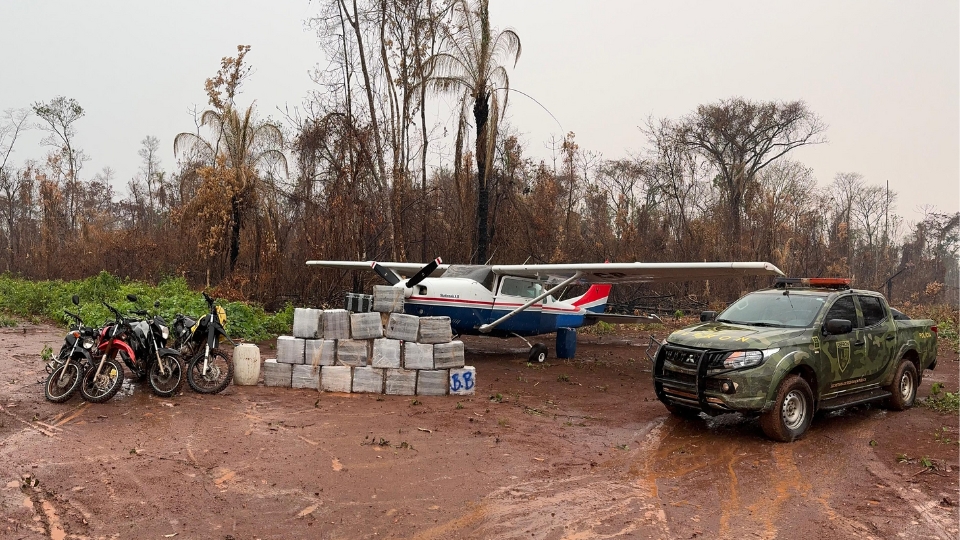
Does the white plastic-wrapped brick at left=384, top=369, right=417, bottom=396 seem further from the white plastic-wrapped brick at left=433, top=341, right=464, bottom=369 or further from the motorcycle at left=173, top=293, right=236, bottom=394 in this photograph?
the motorcycle at left=173, top=293, right=236, bottom=394

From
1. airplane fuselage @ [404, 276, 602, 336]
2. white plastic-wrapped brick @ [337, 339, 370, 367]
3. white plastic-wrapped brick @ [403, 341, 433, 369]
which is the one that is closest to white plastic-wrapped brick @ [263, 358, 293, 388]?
white plastic-wrapped brick @ [337, 339, 370, 367]

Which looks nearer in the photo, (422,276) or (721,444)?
(721,444)

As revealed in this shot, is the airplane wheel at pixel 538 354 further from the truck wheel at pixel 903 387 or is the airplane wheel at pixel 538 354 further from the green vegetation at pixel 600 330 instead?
the truck wheel at pixel 903 387

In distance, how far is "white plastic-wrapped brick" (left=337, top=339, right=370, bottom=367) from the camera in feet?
28.4

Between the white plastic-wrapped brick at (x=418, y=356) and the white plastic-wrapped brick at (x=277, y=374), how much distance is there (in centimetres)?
171

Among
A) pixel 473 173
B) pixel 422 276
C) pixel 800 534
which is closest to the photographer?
pixel 800 534

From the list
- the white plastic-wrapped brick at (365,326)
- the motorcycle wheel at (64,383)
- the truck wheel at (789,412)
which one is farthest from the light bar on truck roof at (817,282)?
the motorcycle wheel at (64,383)

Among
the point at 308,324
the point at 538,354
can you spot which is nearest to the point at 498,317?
the point at 538,354

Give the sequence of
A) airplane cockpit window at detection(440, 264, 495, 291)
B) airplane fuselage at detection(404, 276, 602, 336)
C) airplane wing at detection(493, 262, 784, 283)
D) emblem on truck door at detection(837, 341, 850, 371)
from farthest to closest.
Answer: airplane cockpit window at detection(440, 264, 495, 291)
airplane fuselage at detection(404, 276, 602, 336)
airplane wing at detection(493, 262, 784, 283)
emblem on truck door at detection(837, 341, 850, 371)

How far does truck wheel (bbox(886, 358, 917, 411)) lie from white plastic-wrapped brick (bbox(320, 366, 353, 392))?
6.97 metres

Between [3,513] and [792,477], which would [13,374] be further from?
[792,477]

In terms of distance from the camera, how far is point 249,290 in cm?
1767

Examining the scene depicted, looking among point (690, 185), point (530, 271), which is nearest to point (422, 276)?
point (530, 271)

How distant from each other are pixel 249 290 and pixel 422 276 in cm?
861
